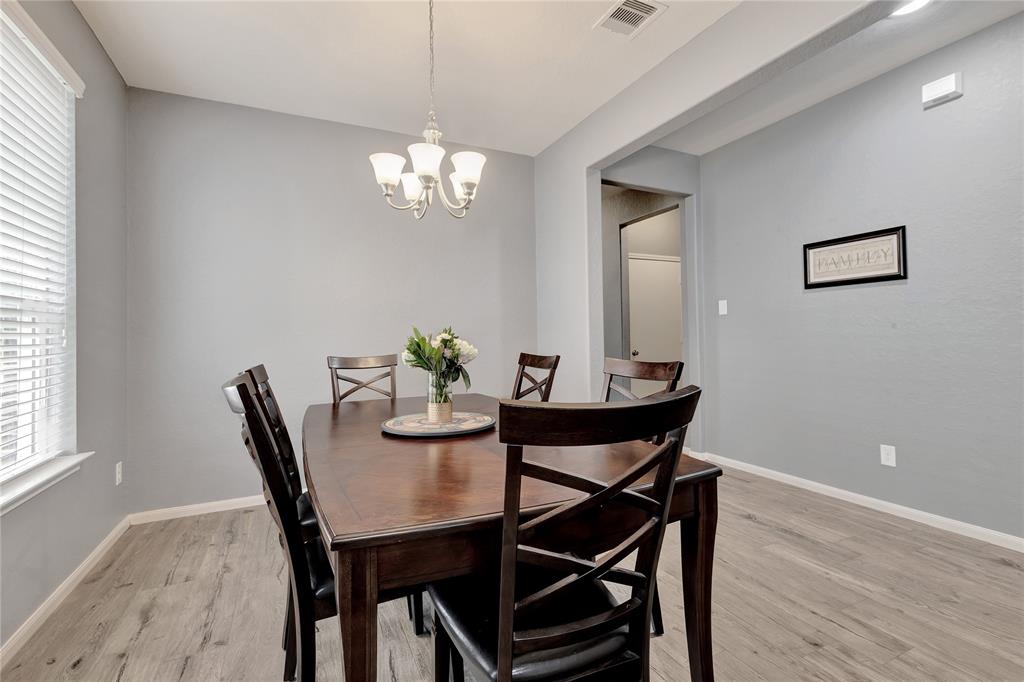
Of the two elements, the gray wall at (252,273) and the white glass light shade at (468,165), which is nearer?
the white glass light shade at (468,165)

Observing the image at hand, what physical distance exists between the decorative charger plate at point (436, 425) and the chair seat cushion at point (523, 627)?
0.56 metres

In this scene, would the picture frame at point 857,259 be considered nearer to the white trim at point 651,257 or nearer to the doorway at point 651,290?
the doorway at point 651,290

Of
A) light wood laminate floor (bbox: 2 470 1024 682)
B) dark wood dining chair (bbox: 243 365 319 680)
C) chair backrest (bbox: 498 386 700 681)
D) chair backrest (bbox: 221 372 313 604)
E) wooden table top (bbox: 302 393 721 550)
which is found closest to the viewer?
chair backrest (bbox: 498 386 700 681)

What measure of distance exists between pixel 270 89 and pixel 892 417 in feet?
13.6

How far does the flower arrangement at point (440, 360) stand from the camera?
5.84ft

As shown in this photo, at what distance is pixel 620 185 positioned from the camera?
3756 mm

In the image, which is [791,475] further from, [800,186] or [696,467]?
[696,467]

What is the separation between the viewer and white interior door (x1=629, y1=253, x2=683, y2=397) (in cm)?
491

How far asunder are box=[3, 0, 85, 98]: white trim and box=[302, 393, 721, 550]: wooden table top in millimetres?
1722

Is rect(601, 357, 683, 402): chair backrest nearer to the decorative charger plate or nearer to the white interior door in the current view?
the decorative charger plate

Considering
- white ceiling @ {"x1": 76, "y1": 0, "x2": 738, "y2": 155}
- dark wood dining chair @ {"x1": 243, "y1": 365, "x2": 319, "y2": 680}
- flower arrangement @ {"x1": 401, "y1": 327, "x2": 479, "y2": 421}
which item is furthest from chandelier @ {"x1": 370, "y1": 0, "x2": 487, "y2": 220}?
dark wood dining chair @ {"x1": 243, "y1": 365, "x2": 319, "y2": 680}

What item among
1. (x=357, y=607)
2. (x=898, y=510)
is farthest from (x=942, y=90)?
(x=357, y=607)

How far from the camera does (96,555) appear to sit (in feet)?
7.72

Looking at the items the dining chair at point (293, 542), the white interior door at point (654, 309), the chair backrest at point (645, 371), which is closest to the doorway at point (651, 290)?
the white interior door at point (654, 309)
